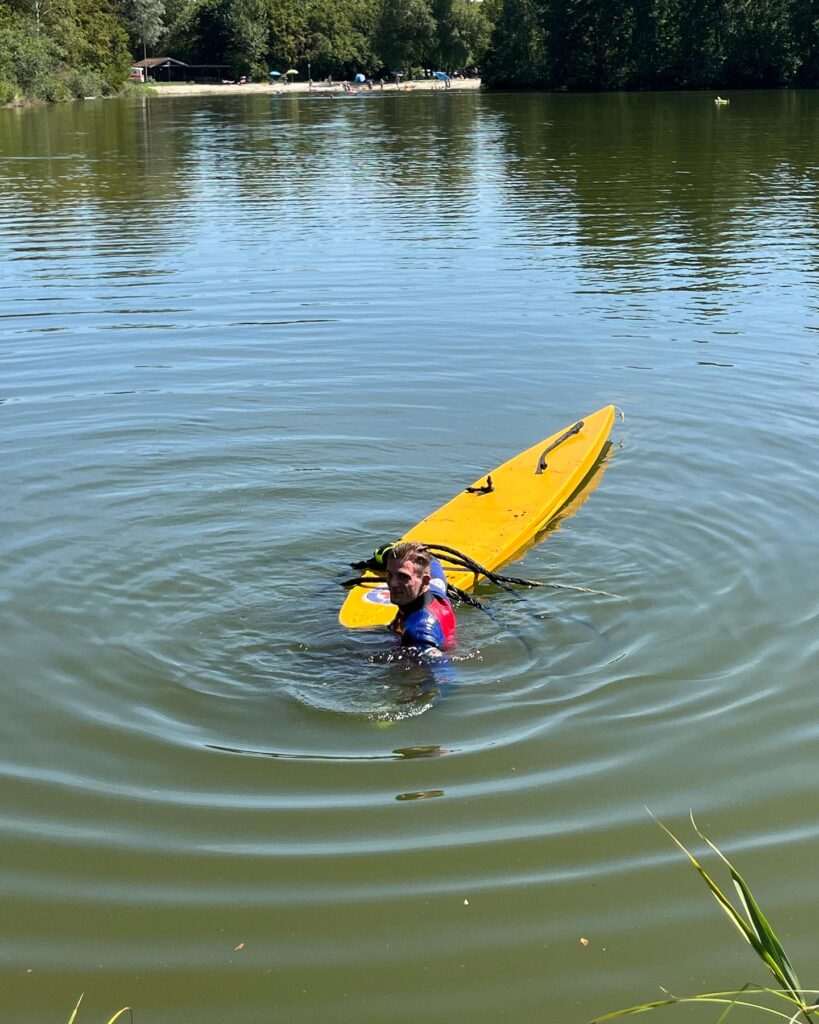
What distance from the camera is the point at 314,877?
A: 4840mm

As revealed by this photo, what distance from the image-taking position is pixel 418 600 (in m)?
6.76

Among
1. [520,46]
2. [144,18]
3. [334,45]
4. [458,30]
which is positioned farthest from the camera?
[334,45]

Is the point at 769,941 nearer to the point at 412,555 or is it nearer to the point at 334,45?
the point at 412,555

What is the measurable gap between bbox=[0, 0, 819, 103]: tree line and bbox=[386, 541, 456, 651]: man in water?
219 ft

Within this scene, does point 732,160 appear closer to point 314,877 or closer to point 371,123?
point 371,123

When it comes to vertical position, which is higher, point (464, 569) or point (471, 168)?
point (471, 168)

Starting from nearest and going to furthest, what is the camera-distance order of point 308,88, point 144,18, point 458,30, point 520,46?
point 520,46 → point 308,88 → point 144,18 → point 458,30

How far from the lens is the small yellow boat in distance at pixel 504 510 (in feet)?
24.8

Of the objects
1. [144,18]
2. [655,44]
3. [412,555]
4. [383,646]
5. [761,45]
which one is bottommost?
[383,646]

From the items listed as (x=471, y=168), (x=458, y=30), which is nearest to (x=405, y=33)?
(x=458, y=30)

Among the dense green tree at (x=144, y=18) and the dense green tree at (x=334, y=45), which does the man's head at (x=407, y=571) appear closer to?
the dense green tree at (x=144, y=18)

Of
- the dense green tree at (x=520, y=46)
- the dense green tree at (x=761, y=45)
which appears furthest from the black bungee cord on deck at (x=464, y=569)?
the dense green tree at (x=520, y=46)

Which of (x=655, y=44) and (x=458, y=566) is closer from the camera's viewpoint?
(x=458, y=566)

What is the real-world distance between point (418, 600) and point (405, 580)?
0.27 m
